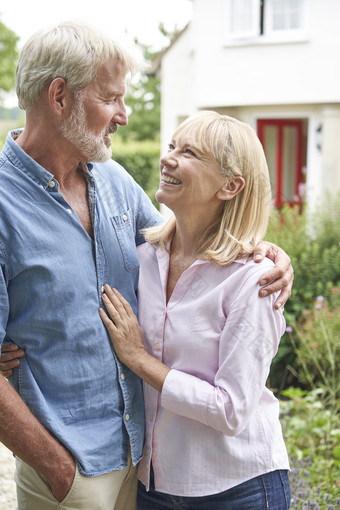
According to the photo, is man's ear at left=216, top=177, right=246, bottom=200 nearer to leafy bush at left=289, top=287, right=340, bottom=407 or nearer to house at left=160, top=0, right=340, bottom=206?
leafy bush at left=289, top=287, right=340, bottom=407

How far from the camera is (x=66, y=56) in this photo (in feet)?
5.91

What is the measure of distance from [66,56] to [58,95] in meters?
0.12

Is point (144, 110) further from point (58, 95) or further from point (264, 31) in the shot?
point (58, 95)

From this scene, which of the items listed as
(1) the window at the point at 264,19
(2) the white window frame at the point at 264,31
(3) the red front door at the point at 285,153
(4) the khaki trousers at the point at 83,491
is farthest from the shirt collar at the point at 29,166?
(3) the red front door at the point at 285,153

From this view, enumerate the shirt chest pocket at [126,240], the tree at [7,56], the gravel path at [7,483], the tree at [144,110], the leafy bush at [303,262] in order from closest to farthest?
the shirt chest pocket at [126,240] → the gravel path at [7,483] → the leafy bush at [303,262] → the tree at [7,56] → the tree at [144,110]

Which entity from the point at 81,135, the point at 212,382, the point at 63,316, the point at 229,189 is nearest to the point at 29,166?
the point at 81,135

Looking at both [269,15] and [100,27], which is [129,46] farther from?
[269,15]

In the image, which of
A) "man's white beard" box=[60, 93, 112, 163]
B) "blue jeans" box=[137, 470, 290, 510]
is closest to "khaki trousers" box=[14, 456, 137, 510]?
"blue jeans" box=[137, 470, 290, 510]

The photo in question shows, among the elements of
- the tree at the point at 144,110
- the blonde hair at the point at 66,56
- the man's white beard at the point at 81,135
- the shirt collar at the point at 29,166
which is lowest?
the tree at the point at 144,110

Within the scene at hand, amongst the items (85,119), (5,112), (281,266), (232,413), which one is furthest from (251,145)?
(5,112)

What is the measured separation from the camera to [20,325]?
1.80 metres

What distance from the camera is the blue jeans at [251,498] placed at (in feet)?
6.17

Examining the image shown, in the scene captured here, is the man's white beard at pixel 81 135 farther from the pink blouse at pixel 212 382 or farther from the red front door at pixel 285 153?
the red front door at pixel 285 153

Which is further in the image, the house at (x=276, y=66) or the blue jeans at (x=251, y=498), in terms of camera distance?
the house at (x=276, y=66)
